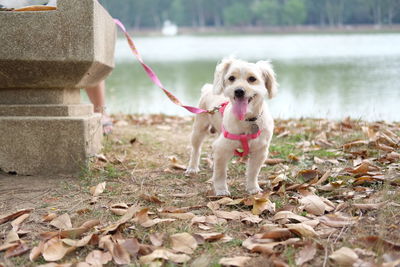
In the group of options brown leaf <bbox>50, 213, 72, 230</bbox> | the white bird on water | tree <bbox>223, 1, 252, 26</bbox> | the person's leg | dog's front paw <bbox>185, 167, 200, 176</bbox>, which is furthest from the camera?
tree <bbox>223, 1, 252, 26</bbox>

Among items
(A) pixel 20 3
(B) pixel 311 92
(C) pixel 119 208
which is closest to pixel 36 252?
(C) pixel 119 208

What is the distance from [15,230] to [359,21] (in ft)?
193

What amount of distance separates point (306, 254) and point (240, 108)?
1.16m

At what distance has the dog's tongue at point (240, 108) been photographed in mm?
2768

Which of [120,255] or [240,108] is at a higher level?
[240,108]

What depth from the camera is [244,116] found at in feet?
9.28

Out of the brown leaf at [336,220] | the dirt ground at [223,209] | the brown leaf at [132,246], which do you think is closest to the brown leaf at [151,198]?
the dirt ground at [223,209]

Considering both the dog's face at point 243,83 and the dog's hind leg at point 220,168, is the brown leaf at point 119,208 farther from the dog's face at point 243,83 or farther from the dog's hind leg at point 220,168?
the dog's face at point 243,83

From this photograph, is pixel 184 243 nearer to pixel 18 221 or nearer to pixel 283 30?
pixel 18 221

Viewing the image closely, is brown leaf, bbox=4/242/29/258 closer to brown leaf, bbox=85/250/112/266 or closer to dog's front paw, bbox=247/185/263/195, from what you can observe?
brown leaf, bbox=85/250/112/266

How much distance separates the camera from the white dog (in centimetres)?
280

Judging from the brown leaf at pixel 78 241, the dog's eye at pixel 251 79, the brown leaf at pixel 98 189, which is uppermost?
the dog's eye at pixel 251 79

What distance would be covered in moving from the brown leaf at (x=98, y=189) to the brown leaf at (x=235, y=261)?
1.34 meters

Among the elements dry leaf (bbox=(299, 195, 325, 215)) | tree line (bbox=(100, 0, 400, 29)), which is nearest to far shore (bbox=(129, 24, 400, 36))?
tree line (bbox=(100, 0, 400, 29))
